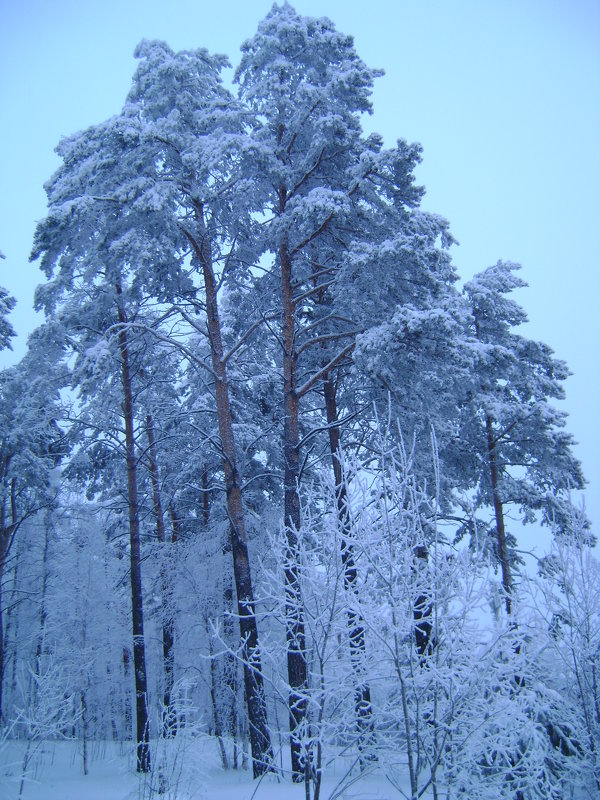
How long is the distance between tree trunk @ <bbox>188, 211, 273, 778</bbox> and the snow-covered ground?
2.50 feet

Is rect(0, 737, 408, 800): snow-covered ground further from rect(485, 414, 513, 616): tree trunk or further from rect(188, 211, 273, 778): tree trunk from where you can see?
rect(485, 414, 513, 616): tree trunk

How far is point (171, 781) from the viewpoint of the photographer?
9.07 m

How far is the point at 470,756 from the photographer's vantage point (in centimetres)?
555

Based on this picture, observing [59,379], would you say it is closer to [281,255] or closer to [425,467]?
[281,255]

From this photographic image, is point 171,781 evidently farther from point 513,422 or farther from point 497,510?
point 513,422

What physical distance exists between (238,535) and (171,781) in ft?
12.6

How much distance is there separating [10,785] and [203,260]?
396 inches

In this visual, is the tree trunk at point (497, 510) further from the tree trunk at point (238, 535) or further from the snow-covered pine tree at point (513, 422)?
the tree trunk at point (238, 535)

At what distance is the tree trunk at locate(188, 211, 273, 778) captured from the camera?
9867 millimetres

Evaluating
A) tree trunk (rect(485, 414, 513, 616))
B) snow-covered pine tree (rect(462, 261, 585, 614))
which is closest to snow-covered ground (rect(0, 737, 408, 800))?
tree trunk (rect(485, 414, 513, 616))

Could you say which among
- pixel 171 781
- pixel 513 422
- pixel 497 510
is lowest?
pixel 171 781

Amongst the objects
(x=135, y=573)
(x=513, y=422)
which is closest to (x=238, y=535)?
(x=135, y=573)

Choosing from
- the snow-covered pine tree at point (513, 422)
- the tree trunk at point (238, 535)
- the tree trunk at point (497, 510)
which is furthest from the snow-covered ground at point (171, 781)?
the snow-covered pine tree at point (513, 422)

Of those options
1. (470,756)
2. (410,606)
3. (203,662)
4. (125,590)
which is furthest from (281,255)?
(125,590)
